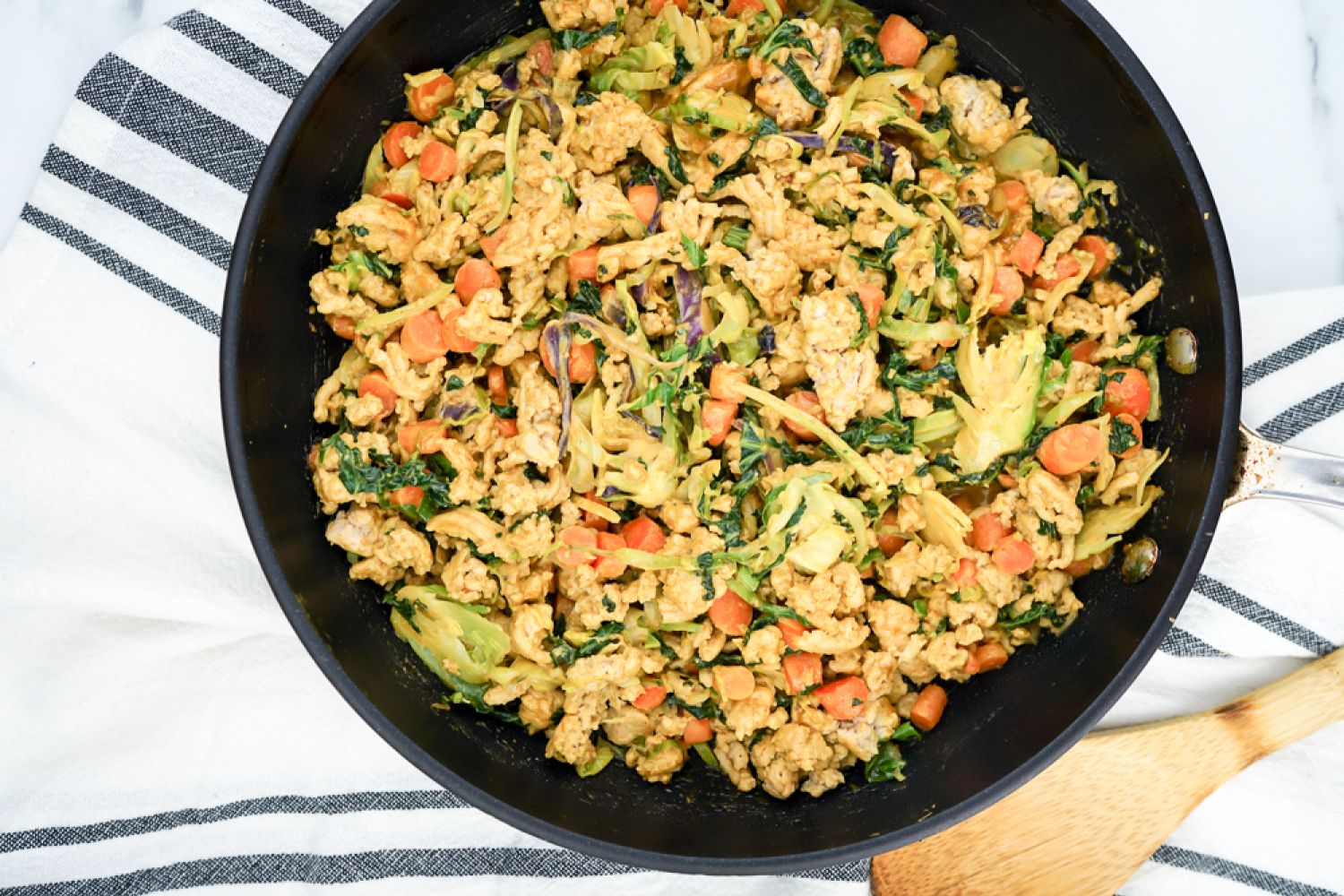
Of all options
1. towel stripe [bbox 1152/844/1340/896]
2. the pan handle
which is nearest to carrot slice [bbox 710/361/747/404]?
the pan handle

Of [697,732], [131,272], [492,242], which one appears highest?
[492,242]

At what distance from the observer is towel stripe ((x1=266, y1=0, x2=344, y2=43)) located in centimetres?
425

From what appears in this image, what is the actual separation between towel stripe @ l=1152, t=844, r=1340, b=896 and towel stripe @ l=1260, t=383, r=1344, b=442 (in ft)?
5.27

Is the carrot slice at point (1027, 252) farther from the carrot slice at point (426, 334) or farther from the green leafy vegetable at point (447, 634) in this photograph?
the green leafy vegetable at point (447, 634)

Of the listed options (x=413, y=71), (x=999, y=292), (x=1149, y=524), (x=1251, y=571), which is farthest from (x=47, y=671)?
(x=1251, y=571)

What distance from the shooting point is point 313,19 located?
4266 millimetres

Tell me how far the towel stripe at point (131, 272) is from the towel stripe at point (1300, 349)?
3.82 meters

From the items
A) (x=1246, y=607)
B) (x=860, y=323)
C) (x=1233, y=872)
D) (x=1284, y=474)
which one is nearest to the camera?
(x=860, y=323)

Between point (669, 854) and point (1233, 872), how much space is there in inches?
92.5

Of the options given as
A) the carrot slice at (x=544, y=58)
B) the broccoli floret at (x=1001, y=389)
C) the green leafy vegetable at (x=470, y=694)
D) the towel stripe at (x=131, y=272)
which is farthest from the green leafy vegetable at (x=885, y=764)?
the towel stripe at (x=131, y=272)

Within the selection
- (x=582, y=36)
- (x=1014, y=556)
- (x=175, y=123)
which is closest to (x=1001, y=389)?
(x=1014, y=556)

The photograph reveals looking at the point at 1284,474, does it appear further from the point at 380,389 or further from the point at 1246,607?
the point at 380,389

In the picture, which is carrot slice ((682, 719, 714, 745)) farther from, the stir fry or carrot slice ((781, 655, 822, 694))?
carrot slice ((781, 655, 822, 694))

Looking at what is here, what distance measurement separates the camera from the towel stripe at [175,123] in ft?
13.9
